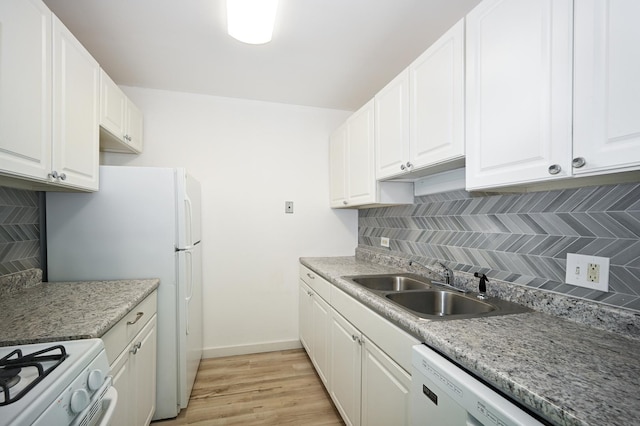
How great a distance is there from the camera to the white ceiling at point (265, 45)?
1555mm

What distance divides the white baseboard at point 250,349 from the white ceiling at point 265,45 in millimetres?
2412

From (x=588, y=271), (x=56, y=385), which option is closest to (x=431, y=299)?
(x=588, y=271)

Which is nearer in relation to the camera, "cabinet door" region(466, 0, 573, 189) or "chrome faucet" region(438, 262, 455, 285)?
"cabinet door" region(466, 0, 573, 189)

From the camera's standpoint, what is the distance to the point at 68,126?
1.43 meters

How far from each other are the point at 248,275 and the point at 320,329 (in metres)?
0.97

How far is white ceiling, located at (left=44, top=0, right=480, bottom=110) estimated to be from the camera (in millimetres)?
1555

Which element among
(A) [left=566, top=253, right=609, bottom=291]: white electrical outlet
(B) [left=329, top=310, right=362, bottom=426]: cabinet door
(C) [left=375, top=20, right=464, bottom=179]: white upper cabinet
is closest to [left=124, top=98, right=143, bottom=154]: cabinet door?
(C) [left=375, top=20, right=464, bottom=179]: white upper cabinet

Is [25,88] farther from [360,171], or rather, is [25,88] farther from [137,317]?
[360,171]

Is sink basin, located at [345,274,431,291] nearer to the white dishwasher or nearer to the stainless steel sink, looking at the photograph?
the stainless steel sink

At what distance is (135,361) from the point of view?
1.45 meters

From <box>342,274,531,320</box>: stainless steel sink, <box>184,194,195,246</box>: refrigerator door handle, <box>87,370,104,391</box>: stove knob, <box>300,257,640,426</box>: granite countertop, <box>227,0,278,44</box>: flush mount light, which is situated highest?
<box>227,0,278,44</box>: flush mount light

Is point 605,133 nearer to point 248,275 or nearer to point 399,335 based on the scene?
point 399,335

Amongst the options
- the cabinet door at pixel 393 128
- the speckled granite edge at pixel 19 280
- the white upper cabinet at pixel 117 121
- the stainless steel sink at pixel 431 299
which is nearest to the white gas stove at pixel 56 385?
the speckled granite edge at pixel 19 280

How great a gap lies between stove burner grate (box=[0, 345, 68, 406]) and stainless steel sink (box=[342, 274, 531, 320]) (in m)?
1.19
